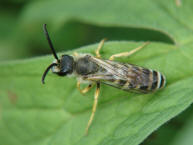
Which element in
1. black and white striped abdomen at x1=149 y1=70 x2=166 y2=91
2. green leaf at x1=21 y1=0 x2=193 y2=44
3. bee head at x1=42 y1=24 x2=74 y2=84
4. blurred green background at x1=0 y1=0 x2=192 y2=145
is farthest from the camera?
blurred green background at x1=0 y1=0 x2=192 y2=145

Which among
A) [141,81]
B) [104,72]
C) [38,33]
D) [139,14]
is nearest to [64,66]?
[104,72]

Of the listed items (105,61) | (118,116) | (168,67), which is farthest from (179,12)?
(118,116)

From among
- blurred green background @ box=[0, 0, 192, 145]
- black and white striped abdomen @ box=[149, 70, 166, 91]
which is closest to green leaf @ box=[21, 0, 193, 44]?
black and white striped abdomen @ box=[149, 70, 166, 91]

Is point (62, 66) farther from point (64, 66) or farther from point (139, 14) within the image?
point (139, 14)

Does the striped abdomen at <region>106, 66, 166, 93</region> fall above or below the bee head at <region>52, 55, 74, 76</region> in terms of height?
below

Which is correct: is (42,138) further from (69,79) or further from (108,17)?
(108,17)

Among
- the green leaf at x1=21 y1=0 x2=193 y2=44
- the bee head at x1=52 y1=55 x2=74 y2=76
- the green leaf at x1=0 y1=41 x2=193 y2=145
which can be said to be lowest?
the green leaf at x1=0 y1=41 x2=193 y2=145

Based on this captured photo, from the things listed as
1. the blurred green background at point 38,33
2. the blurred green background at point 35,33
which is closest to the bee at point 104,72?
the blurred green background at point 38,33

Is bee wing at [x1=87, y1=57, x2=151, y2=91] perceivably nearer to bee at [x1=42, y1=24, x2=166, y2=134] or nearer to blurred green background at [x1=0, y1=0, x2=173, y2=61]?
bee at [x1=42, y1=24, x2=166, y2=134]
